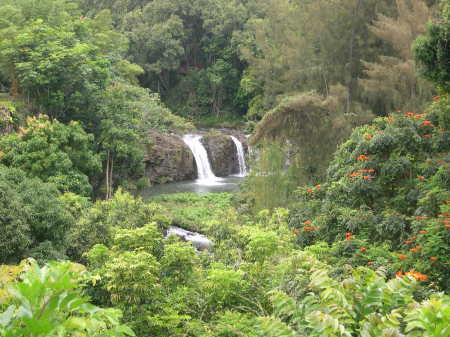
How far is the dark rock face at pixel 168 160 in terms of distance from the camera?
24359 millimetres

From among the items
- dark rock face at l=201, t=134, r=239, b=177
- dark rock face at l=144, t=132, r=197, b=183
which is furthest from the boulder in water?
dark rock face at l=201, t=134, r=239, b=177

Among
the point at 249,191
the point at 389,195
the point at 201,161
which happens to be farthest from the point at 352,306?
the point at 201,161

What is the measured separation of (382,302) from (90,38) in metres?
20.2

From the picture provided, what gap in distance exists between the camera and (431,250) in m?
5.46

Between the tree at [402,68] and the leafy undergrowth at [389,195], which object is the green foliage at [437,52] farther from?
the tree at [402,68]

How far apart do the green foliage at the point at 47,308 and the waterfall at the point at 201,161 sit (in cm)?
2356

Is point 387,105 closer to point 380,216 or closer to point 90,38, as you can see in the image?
point 380,216

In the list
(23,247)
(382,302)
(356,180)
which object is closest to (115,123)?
(23,247)

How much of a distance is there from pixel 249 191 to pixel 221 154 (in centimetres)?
1021

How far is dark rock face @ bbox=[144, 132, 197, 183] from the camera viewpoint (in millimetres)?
24359

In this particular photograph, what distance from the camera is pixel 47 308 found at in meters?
1.92

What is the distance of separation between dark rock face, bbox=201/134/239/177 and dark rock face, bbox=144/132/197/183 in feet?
4.66

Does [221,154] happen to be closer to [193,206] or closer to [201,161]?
[201,161]

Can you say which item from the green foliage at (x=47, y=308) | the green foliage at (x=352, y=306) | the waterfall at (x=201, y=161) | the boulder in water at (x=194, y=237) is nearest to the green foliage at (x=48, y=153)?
the boulder in water at (x=194, y=237)
